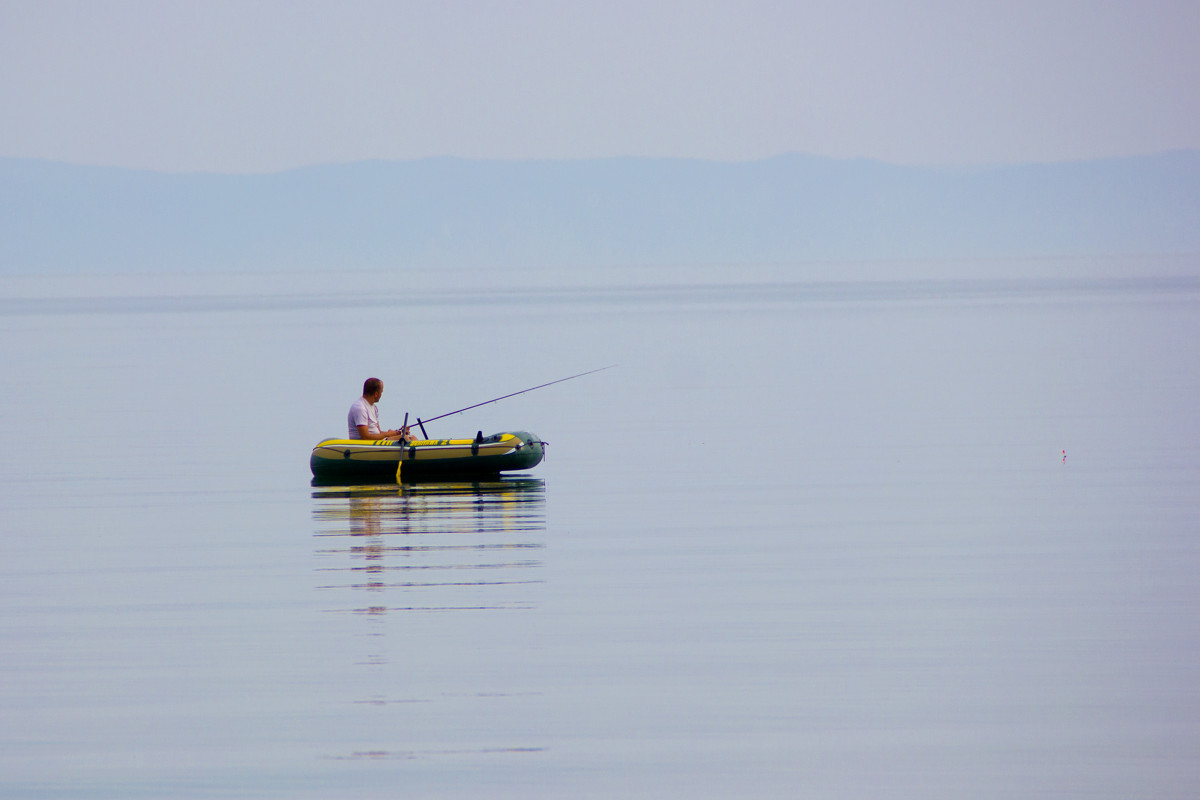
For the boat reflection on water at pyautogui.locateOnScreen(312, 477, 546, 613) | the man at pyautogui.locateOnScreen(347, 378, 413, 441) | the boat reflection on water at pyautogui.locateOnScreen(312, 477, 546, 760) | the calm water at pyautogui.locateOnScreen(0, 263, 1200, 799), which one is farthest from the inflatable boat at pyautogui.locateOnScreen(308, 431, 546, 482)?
the boat reflection on water at pyautogui.locateOnScreen(312, 477, 546, 760)

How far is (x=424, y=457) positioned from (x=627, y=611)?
23.6 feet

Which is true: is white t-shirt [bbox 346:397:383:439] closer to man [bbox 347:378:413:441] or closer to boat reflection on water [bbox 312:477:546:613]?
man [bbox 347:378:413:441]

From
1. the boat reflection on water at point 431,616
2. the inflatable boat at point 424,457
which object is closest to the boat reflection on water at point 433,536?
the boat reflection on water at point 431,616

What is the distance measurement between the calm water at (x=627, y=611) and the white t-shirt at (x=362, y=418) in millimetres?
705

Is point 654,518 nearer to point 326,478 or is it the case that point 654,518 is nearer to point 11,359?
point 326,478

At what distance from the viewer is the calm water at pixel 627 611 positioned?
810cm

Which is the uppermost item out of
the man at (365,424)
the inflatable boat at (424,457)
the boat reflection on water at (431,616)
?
the man at (365,424)

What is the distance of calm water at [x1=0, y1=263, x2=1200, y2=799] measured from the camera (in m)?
8.10

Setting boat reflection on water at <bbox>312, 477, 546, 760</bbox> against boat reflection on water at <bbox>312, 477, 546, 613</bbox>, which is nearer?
boat reflection on water at <bbox>312, 477, 546, 760</bbox>

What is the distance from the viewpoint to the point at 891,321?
234 feet

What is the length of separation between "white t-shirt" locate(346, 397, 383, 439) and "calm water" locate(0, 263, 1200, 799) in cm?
70

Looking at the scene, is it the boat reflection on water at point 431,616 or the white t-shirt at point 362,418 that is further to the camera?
the white t-shirt at point 362,418

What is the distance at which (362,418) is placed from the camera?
1836 centimetres

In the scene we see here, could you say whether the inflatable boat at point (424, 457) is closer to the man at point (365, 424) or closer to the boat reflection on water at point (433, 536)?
the man at point (365, 424)
